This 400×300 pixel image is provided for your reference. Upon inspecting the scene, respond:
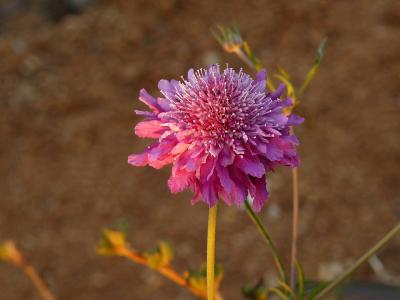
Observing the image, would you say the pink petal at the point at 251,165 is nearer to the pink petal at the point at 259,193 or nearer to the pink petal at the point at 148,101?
the pink petal at the point at 259,193

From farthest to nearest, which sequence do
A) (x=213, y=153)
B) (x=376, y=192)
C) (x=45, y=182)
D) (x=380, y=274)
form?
(x=45, y=182)
(x=376, y=192)
(x=380, y=274)
(x=213, y=153)

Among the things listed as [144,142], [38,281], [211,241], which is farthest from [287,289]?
[144,142]

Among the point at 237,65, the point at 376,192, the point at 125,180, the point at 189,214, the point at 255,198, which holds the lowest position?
the point at 255,198

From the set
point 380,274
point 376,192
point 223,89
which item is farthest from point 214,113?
point 376,192

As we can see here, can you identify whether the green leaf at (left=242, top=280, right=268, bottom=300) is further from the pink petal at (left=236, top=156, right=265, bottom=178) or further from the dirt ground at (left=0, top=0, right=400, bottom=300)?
the dirt ground at (left=0, top=0, right=400, bottom=300)

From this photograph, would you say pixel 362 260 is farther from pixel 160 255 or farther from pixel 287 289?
pixel 160 255

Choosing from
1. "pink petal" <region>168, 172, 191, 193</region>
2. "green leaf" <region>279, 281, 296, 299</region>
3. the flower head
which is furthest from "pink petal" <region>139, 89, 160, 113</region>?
"green leaf" <region>279, 281, 296, 299</region>

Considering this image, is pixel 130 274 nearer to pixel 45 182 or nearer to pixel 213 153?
pixel 45 182
